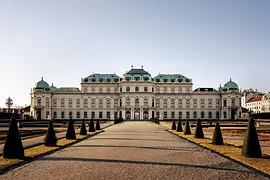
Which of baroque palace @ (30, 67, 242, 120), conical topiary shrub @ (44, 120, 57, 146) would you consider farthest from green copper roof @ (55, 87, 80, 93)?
conical topiary shrub @ (44, 120, 57, 146)

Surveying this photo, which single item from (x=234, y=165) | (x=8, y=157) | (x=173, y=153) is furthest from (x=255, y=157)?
(x=8, y=157)

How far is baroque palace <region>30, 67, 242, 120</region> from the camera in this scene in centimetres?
8938

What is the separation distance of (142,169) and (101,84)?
83202 millimetres

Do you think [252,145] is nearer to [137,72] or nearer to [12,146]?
[12,146]

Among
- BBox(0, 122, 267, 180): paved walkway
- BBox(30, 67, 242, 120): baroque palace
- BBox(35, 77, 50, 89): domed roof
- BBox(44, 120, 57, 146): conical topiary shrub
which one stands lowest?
BBox(0, 122, 267, 180): paved walkway

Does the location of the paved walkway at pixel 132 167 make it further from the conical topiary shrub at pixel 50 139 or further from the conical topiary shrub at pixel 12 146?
the conical topiary shrub at pixel 50 139

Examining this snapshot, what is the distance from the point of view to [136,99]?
291 ft

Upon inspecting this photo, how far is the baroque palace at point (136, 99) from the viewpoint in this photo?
3519 inches

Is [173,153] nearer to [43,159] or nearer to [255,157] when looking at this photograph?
[255,157]

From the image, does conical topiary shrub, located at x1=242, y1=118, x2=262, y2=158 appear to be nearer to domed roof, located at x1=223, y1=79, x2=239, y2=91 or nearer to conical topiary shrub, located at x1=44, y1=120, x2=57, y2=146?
conical topiary shrub, located at x1=44, y1=120, x2=57, y2=146

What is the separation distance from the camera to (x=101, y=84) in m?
92.4

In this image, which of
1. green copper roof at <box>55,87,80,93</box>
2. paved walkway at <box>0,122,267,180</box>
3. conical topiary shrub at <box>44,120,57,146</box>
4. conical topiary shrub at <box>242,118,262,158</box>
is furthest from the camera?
green copper roof at <box>55,87,80,93</box>

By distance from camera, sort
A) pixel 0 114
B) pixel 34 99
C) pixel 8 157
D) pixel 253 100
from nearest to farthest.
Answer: pixel 8 157 → pixel 0 114 → pixel 34 99 → pixel 253 100

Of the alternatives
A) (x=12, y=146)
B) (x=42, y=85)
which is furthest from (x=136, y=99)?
(x=12, y=146)
